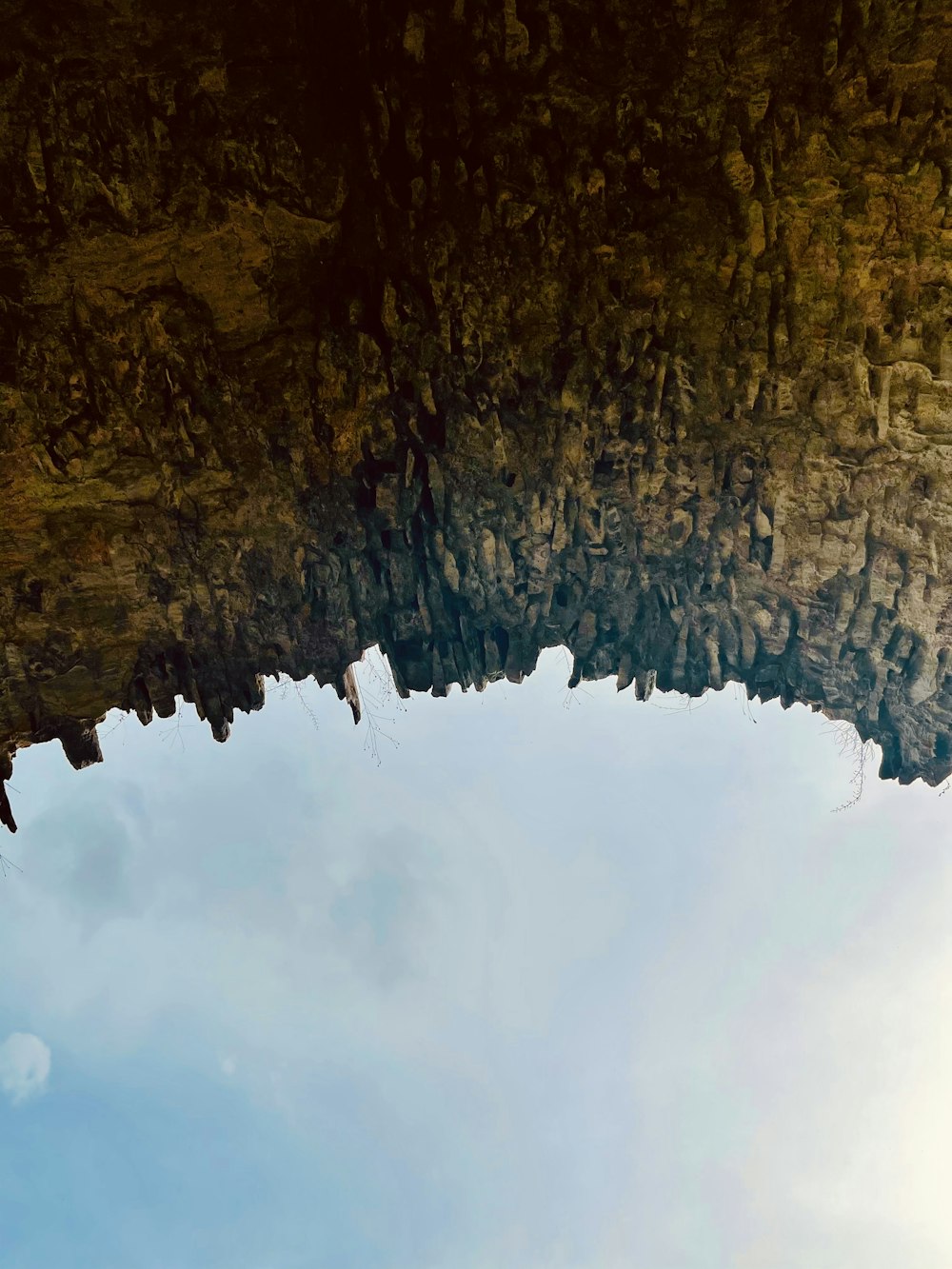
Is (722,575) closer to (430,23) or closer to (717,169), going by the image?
(717,169)

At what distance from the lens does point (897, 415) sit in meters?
6.29

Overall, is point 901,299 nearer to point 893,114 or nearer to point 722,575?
point 893,114

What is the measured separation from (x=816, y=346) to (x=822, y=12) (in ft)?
6.12

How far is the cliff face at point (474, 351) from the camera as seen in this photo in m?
5.91

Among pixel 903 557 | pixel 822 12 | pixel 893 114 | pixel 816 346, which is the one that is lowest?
pixel 903 557

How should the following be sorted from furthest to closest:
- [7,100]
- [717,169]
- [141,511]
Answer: [141,511], [717,169], [7,100]

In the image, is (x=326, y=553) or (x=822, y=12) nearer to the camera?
(x=822, y=12)

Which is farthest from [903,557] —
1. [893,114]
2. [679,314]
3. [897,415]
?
[893,114]

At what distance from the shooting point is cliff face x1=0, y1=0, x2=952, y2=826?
591cm

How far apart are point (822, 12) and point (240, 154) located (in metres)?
3.52

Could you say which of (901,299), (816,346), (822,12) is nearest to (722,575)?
(816,346)

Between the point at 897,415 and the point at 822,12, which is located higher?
the point at 822,12

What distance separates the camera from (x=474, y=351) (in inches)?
254

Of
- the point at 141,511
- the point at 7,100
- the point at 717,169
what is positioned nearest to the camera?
the point at 7,100
